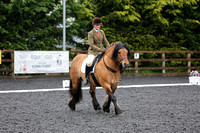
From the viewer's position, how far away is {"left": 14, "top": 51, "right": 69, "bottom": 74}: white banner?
16188mm

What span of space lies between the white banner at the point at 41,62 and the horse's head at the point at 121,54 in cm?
1065

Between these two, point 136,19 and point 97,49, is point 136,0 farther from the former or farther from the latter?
point 97,49

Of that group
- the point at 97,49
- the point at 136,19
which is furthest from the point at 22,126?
the point at 136,19

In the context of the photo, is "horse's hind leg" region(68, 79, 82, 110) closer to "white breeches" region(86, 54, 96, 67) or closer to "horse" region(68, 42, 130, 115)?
"horse" region(68, 42, 130, 115)

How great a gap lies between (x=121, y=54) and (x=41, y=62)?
11.0 m

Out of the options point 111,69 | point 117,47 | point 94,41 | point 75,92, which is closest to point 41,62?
point 75,92

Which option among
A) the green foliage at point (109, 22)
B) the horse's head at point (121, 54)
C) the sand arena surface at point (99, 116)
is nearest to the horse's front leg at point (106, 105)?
the sand arena surface at point (99, 116)

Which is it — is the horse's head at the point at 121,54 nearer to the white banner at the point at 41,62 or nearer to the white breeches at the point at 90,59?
the white breeches at the point at 90,59

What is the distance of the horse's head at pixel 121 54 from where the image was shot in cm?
609

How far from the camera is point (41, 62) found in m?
16.5

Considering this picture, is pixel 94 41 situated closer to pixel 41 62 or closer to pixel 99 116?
pixel 99 116

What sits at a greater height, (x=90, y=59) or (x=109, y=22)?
(x=109, y=22)

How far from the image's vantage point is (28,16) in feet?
61.0

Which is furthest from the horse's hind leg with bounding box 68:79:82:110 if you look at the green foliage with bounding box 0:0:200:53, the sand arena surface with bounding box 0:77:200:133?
the green foliage with bounding box 0:0:200:53
